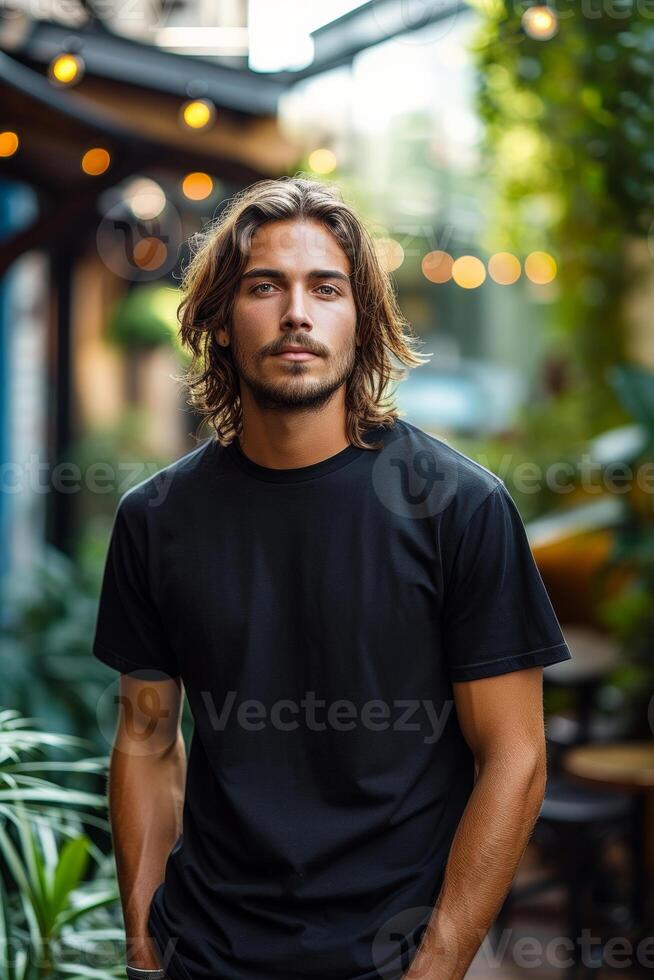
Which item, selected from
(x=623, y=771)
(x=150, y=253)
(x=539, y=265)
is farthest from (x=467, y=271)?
(x=623, y=771)

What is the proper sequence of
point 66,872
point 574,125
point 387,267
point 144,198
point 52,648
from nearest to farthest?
point 387,267 < point 66,872 < point 574,125 < point 52,648 < point 144,198

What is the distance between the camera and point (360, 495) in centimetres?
158

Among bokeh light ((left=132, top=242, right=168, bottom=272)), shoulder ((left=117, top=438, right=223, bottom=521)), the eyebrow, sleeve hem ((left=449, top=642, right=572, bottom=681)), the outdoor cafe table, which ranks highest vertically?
bokeh light ((left=132, top=242, right=168, bottom=272))

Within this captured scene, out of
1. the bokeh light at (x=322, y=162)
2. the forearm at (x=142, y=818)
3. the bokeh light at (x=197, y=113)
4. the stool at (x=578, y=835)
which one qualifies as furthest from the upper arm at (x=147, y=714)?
the bokeh light at (x=322, y=162)

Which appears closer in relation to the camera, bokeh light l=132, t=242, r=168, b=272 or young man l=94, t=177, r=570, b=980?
young man l=94, t=177, r=570, b=980

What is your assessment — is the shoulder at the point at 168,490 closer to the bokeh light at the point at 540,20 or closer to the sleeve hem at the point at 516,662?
the sleeve hem at the point at 516,662

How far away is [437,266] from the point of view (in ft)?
19.9

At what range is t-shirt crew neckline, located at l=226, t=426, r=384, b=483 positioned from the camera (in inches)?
62.9

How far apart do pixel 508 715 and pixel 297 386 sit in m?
0.51

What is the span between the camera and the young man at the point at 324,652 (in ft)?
4.83

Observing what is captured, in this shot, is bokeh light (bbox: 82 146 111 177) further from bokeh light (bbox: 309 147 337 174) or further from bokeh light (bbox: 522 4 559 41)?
bokeh light (bbox: 522 4 559 41)

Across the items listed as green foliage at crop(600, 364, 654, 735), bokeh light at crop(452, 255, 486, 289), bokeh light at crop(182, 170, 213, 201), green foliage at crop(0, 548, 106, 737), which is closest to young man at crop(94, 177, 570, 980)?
green foliage at crop(0, 548, 106, 737)

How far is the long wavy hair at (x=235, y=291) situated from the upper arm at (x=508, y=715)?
1.22 ft

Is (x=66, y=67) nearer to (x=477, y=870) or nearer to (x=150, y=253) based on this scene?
(x=150, y=253)
